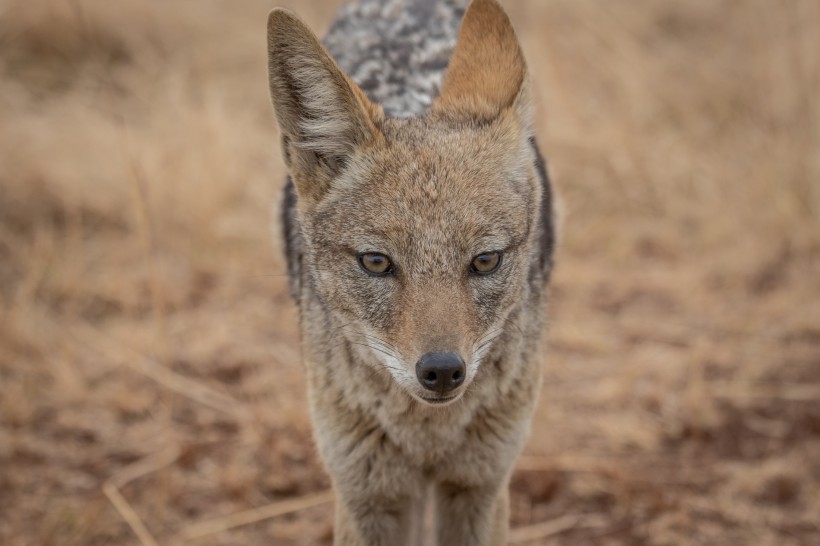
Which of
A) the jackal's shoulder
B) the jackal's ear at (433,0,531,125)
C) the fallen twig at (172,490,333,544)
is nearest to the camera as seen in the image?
the jackal's ear at (433,0,531,125)

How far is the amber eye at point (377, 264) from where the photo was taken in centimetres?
300

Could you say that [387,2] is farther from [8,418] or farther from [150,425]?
[8,418]

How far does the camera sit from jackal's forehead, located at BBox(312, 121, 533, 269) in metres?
2.96

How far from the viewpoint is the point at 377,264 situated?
3.01 meters

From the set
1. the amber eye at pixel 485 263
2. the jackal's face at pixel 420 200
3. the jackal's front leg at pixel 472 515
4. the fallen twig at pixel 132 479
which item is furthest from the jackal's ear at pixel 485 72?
the fallen twig at pixel 132 479

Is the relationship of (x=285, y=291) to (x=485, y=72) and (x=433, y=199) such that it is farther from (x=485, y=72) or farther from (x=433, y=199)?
(x=433, y=199)

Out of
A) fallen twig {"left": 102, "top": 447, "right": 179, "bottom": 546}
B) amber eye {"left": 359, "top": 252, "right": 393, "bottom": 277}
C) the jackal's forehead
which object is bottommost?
fallen twig {"left": 102, "top": 447, "right": 179, "bottom": 546}

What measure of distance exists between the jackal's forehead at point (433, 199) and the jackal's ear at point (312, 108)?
85 millimetres

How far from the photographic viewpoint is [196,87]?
29.7 ft

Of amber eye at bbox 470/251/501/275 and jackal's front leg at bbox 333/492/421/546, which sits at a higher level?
amber eye at bbox 470/251/501/275

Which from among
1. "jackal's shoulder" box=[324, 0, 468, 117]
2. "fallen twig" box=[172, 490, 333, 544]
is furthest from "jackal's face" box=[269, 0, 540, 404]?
"fallen twig" box=[172, 490, 333, 544]

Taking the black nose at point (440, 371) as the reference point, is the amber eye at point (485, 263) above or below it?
above

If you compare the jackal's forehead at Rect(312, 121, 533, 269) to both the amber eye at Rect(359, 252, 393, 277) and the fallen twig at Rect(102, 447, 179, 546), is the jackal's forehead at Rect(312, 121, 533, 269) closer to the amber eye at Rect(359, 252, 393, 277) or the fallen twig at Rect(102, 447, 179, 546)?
the amber eye at Rect(359, 252, 393, 277)

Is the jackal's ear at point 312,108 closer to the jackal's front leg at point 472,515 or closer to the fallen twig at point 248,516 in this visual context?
the jackal's front leg at point 472,515
